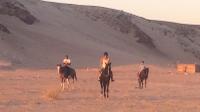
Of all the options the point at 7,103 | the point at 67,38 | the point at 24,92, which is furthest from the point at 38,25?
the point at 7,103

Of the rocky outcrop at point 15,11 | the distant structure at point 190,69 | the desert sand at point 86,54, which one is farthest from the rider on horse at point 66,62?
the rocky outcrop at point 15,11

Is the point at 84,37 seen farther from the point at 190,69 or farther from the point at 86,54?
the point at 190,69

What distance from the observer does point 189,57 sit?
106m

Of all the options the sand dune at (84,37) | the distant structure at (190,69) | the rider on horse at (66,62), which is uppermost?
the sand dune at (84,37)

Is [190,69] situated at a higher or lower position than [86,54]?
lower

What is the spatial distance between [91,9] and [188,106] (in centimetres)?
9596

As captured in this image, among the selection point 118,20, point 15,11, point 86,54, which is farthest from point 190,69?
point 118,20

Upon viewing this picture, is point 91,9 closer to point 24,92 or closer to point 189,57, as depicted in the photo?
point 189,57

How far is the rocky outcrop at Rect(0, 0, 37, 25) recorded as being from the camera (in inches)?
3524

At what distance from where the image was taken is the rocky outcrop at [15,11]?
89500mm

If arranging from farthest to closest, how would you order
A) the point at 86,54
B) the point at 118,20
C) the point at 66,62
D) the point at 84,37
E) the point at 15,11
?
the point at 118,20
the point at 84,37
the point at 15,11
the point at 86,54
the point at 66,62

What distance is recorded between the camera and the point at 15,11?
90625mm

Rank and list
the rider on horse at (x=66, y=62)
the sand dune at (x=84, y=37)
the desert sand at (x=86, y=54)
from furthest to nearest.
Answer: the sand dune at (x=84, y=37) → the rider on horse at (x=66, y=62) → the desert sand at (x=86, y=54)

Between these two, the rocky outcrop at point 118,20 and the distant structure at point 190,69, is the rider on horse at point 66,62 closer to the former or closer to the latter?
the distant structure at point 190,69
